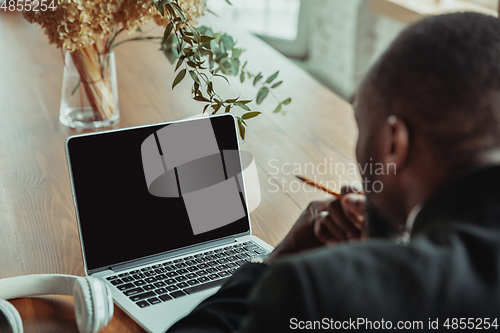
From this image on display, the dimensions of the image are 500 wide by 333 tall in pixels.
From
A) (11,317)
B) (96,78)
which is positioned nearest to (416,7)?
(96,78)

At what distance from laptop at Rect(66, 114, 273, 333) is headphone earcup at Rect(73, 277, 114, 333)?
0.19ft

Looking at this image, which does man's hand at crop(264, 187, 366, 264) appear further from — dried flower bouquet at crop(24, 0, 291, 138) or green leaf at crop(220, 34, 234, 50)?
green leaf at crop(220, 34, 234, 50)

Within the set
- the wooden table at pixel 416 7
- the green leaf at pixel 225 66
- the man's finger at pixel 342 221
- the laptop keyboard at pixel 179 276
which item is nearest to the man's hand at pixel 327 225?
the man's finger at pixel 342 221

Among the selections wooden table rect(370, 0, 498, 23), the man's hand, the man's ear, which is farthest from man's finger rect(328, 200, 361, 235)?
wooden table rect(370, 0, 498, 23)

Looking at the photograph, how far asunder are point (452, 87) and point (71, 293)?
1.96 ft

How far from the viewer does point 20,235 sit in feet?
3.23

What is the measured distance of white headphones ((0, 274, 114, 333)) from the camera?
69cm

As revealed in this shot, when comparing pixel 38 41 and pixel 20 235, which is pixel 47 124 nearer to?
pixel 20 235

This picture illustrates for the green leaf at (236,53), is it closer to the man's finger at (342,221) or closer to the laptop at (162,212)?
the laptop at (162,212)

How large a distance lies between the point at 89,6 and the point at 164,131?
35 cm

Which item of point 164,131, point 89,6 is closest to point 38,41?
point 89,6

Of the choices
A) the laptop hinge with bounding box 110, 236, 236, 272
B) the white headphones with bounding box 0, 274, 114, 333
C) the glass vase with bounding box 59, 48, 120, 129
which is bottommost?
the laptop hinge with bounding box 110, 236, 236, 272

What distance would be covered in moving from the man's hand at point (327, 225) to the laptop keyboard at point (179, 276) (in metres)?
0.11

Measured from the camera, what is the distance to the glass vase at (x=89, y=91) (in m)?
1.31
